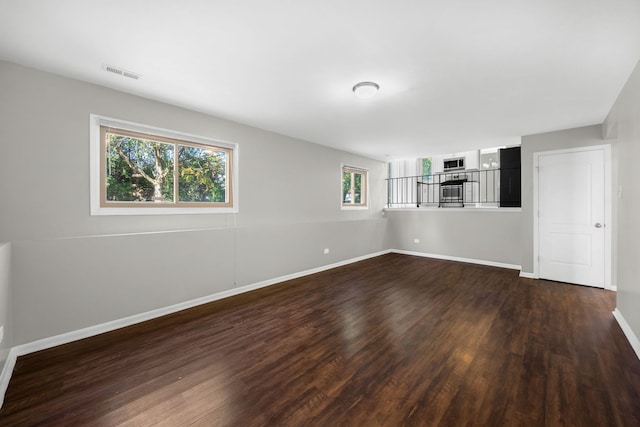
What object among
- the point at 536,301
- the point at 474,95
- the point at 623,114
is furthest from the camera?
the point at 536,301

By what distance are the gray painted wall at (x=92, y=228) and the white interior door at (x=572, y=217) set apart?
461cm

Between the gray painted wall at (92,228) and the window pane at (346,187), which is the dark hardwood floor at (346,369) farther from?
the window pane at (346,187)

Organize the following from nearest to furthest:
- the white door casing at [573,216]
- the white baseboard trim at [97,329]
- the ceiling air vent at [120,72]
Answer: the white baseboard trim at [97,329] < the ceiling air vent at [120,72] < the white door casing at [573,216]

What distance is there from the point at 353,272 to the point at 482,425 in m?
3.61

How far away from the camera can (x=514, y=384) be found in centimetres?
186

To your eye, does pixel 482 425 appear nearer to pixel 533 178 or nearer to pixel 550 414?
pixel 550 414

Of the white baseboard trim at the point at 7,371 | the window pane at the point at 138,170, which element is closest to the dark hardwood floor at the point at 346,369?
the white baseboard trim at the point at 7,371

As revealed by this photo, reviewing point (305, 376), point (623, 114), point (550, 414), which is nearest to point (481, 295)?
point (550, 414)

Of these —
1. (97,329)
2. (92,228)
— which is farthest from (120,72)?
(97,329)

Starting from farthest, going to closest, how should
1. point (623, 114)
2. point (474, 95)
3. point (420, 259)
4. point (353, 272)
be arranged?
point (420, 259) < point (353, 272) < point (474, 95) < point (623, 114)

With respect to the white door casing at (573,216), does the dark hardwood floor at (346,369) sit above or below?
below

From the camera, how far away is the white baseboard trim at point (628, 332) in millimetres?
2254

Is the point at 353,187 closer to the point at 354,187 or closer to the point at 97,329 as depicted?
the point at 354,187

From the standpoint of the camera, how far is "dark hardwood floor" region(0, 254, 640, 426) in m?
1.60
